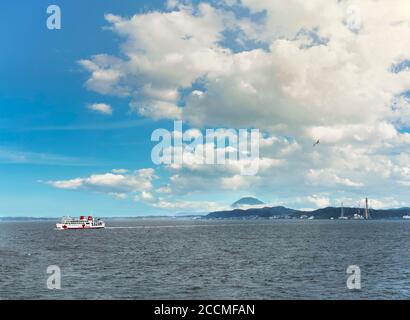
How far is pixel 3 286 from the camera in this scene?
59.7 m

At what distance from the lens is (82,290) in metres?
56.3
